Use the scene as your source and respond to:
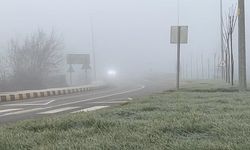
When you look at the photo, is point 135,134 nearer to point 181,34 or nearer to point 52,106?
point 52,106

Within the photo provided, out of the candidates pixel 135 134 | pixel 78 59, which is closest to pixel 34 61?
pixel 78 59

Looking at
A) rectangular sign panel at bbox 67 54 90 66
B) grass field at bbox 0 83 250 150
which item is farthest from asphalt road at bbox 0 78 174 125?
rectangular sign panel at bbox 67 54 90 66

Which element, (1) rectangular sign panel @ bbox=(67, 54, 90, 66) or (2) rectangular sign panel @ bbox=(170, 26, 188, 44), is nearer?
(2) rectangular sign panel @ bbox=(170, 26, 188, 44)

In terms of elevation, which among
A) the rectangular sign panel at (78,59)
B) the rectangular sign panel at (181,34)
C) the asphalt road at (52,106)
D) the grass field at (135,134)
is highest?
the rectangular sign panel at (181,34)

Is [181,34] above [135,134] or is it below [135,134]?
above

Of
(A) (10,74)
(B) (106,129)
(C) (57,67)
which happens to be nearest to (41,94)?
(A) (10,74)

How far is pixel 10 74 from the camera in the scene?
43906mm

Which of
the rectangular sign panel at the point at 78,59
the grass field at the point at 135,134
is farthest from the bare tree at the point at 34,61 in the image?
the grass field at the point at 135,134

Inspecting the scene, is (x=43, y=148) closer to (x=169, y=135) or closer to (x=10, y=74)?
(x=169, y=135)

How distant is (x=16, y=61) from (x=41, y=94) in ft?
54.1

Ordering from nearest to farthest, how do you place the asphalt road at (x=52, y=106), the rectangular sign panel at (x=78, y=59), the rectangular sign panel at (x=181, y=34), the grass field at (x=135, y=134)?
the grass field at (x=135, y=134)
the asphalt road at (x=52, y=106)
the rectangular sign panel at (x=181, y=34)
the rectangular sign panel at (x=78, y=59)

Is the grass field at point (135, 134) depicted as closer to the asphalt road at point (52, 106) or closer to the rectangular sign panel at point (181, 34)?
the asphalt road at point (52, 106)

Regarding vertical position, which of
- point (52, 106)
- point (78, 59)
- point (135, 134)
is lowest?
point (52, 106)

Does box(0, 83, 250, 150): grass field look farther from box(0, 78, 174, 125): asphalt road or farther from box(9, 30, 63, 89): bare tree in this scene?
box(9, 30, 63, 89): bare tree
